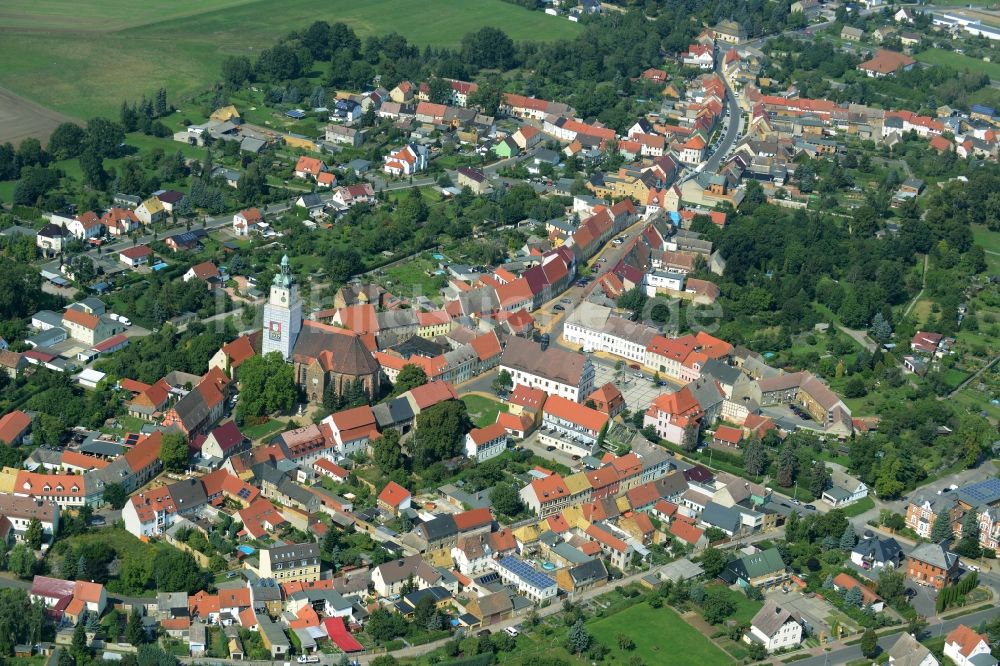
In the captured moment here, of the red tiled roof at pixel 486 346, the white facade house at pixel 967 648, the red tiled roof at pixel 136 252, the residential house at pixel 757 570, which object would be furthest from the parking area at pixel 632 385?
the red tiled roof at pixel 136 252

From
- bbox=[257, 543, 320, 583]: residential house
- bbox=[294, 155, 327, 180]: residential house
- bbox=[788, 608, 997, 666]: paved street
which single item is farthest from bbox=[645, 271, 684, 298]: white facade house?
bbox=[257, 543, 320, 583]: residential house

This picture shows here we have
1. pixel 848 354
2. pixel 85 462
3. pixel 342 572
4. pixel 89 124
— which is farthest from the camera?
pixel 89 124

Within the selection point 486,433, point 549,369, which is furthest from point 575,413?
point 486,433

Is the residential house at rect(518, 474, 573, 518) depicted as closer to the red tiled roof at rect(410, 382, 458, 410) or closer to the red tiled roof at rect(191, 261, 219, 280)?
the red tiled roof at rect(410, 382, 458, 410)

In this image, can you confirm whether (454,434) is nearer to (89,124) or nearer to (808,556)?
(808,556)

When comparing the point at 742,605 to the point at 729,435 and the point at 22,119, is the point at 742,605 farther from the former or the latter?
the point at 22,119

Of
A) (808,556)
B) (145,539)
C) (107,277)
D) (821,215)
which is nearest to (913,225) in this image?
(821,215)

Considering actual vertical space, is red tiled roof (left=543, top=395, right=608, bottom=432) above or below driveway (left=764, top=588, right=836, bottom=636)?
above
